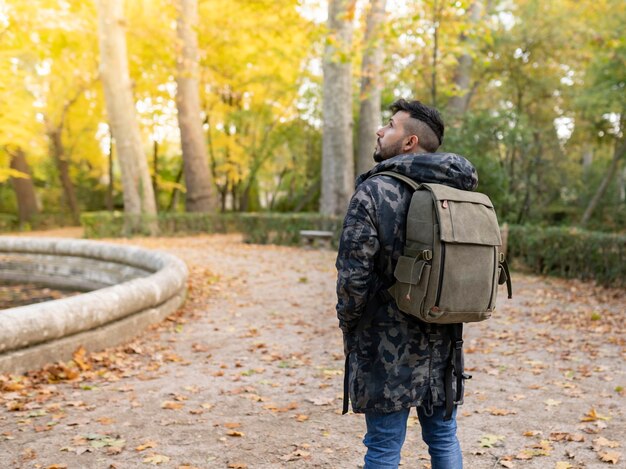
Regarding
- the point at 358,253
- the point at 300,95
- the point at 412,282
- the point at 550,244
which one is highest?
the point at 300,95

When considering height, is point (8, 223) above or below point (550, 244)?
below

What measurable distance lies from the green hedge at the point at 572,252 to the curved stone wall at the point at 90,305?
22.4 feet

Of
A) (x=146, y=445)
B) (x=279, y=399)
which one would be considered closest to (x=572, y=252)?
(x=279, y=399)

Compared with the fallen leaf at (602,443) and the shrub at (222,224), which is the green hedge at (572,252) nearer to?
the shrub at (222,224)

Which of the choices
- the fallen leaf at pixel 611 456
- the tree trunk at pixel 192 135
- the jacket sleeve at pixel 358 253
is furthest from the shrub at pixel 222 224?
the jacket sleeve at pixel 358 253

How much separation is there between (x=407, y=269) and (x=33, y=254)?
38.9ft

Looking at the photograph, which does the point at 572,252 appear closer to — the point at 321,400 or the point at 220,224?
the point at 321,400

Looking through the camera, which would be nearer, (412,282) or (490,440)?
(412,282)

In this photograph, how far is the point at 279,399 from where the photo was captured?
4.91 metres

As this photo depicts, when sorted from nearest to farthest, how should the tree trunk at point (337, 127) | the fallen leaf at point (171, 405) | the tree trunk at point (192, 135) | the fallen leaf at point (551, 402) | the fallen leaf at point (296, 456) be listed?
the fallen leaf at point (296, 456)
the fallen leaf at point (171, 405)
the fallen leaf at point (551, 402)
the tree trunk at point (337, 127)
the tree trunk at point (192, 135)

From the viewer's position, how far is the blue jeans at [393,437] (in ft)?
8.31

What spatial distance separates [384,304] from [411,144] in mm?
687

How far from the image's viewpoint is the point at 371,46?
15.0 meters

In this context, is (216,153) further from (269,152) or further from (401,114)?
(401,114)
